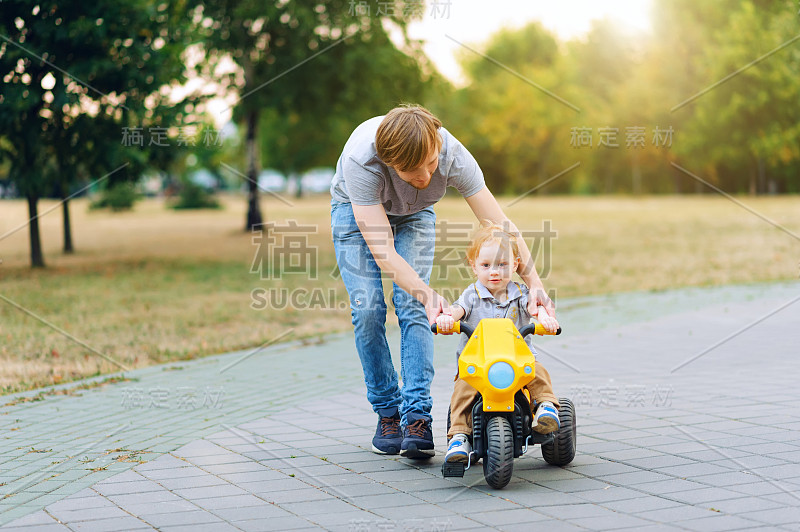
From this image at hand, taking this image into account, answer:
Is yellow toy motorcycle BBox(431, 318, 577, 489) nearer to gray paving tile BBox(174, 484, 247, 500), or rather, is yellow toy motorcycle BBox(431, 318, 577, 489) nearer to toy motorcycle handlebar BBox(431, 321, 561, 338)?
toy motorcycle handlebar BBox(431, 321, 561, 338)

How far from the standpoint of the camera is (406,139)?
11.4ft

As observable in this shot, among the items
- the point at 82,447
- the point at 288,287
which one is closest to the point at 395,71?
the point at 288,287

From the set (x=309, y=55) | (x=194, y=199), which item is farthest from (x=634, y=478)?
(x=194, y=199)

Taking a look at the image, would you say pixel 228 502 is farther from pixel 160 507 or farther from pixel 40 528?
pixel 40 528

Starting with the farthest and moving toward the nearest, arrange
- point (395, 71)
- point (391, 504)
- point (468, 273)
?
point (395, 71), point (468, 273), point (391, 504)

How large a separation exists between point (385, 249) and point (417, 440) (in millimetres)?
876

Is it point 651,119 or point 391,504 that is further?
point 651,119

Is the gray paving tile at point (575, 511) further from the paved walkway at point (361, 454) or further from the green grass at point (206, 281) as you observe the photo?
the green grass at point (206, 281)

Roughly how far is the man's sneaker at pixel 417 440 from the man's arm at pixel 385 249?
1.73 feet

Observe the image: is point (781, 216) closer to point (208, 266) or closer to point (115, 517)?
point (208, 266)

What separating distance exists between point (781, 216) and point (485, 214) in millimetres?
23653

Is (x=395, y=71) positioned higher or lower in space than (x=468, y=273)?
higher

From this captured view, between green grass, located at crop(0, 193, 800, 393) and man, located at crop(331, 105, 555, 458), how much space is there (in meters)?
3.12

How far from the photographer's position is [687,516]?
126 inches
